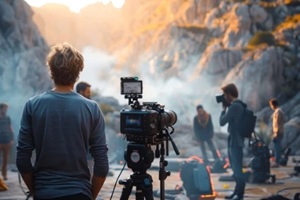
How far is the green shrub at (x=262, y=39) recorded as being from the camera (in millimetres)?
37956

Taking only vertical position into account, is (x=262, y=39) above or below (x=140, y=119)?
above

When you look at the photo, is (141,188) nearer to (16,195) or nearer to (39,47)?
(16,195)

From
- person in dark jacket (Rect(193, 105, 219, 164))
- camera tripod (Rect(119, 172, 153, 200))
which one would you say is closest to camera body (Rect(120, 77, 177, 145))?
camera tripod (Rect(119, 172, 153, 200))

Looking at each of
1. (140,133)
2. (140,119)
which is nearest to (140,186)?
(140,133)

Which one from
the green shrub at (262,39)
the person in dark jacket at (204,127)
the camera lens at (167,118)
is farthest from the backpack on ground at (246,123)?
the green shrub at (262,39)

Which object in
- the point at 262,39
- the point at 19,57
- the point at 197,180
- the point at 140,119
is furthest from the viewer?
the point at 262,39

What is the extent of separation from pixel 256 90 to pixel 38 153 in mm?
28167

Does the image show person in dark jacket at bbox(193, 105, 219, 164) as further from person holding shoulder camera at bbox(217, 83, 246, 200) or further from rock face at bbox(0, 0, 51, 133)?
rock face at bbox(0, 0, 51, 133)

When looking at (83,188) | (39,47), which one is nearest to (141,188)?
(83,188)

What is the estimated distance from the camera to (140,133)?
384cm

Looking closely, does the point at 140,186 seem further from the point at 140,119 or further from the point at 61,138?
the point at 61,138

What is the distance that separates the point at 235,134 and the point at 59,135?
512 centimetres

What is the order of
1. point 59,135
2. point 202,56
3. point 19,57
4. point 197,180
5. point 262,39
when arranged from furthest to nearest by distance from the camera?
point 202,56
point 262,39
point 19,57
point 197,180
point 59,135

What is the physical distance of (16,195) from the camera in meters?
7.70
